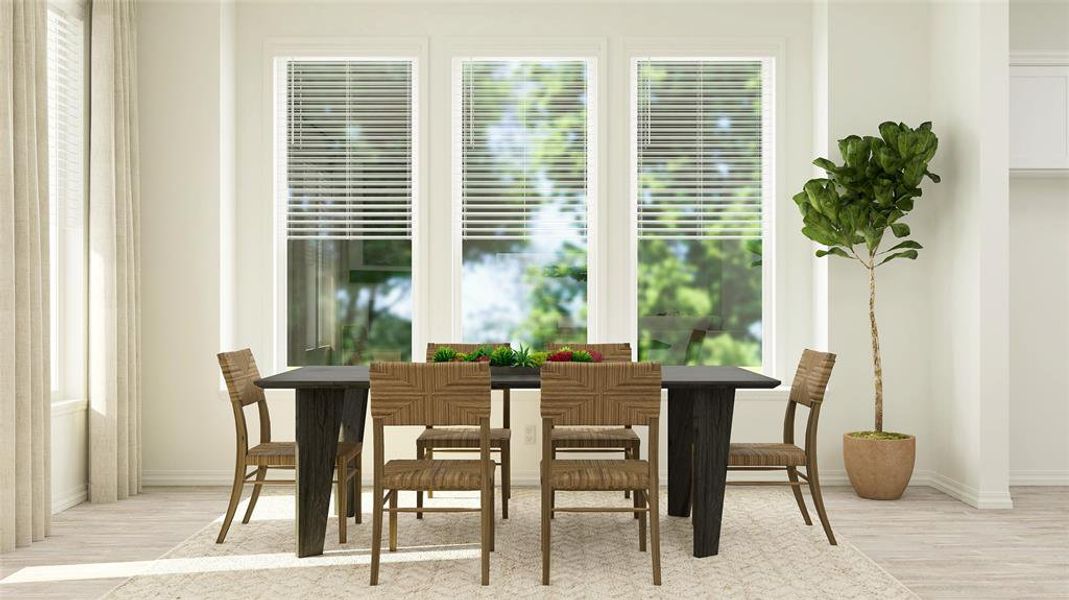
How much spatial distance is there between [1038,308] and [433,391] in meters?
4.45

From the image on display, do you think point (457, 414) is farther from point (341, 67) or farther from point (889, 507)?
point (341, 67)

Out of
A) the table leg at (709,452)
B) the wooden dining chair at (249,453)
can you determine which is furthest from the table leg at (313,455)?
the table leg at (709,452)

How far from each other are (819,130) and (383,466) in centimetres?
386

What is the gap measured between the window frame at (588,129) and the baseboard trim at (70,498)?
249 cm

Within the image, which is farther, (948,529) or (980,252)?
(980,252)

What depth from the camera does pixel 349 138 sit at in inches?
237

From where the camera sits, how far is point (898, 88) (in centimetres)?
575

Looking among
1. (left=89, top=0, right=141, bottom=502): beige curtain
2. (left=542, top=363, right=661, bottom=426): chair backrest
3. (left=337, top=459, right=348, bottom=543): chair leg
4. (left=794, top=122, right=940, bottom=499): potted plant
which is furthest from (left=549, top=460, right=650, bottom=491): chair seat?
(left=89, top=0, right=141, bottom=502): beige curtain

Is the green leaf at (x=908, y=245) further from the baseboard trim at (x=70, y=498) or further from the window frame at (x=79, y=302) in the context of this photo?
the baseboard trim at (x=70, y=498)

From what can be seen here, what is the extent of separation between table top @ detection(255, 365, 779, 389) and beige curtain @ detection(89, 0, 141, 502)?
A: 1.53 metres

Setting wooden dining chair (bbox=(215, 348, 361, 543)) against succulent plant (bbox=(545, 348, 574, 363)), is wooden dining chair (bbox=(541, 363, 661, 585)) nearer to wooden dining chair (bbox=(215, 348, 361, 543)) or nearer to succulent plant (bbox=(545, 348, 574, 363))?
succulent plant (bbox=(545, 348, 574, 363))

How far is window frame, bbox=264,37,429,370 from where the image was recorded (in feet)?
19.5

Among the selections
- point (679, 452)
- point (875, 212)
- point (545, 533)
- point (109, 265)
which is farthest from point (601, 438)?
point (109, 265)

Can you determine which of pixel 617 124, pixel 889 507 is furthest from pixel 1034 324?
pixel 617 124
